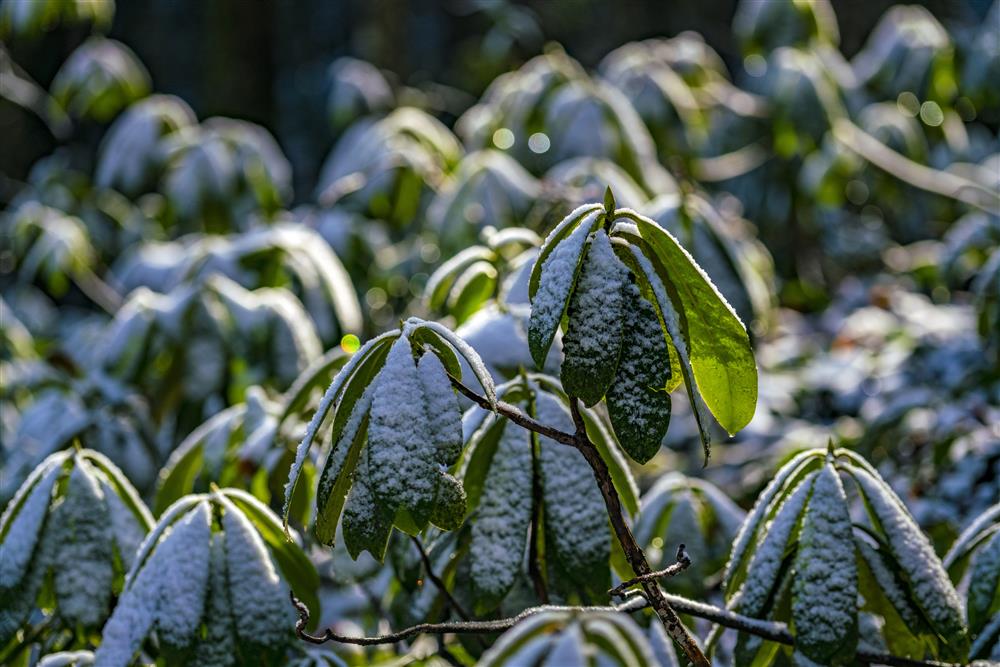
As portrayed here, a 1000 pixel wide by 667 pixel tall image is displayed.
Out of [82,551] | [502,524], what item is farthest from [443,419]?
[82,551]

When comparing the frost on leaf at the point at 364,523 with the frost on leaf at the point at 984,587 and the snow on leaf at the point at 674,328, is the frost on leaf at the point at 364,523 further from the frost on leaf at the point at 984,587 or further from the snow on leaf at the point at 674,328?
the frost on leaf at the point at 984,587

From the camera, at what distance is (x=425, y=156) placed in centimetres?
315

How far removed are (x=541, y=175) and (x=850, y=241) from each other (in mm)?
2600

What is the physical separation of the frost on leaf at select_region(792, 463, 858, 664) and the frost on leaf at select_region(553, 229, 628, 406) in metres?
0.31

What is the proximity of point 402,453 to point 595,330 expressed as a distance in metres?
0.21

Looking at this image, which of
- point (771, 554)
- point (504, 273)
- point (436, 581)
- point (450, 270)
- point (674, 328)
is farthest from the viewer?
point (504, 273)

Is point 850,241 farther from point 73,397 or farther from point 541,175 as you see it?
point 73,397

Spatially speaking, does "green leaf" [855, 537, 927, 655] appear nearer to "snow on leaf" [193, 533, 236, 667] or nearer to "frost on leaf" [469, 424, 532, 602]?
"frost on leaf" [469, 424, 532, 602]

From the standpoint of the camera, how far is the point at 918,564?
1.16 meters

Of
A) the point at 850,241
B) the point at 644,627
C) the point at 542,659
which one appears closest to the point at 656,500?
the point at 644,627

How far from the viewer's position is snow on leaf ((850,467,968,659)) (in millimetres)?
1152

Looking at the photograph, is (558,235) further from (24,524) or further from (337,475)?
(24,524)

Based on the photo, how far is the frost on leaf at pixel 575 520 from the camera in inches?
46.8

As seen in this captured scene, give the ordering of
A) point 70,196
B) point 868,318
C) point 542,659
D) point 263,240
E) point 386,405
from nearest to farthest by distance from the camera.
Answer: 1. point 542,659
2. point 386,405
3. point 263,240
4. point 868,318
5. point 70,196
